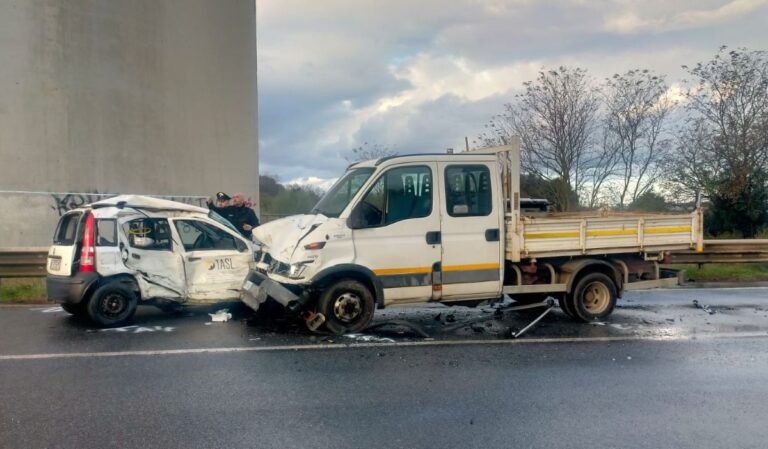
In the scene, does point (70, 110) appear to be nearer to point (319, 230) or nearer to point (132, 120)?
point (132, 120)

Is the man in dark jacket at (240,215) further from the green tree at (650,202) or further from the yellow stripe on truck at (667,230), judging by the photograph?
the green tree at (650,202)

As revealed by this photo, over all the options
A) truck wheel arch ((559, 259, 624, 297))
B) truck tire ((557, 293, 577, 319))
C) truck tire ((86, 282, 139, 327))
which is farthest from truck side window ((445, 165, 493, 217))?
truck tire ((86, 282, 139, 327))

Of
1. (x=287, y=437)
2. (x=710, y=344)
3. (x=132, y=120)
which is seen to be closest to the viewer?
(x=287, y=437)

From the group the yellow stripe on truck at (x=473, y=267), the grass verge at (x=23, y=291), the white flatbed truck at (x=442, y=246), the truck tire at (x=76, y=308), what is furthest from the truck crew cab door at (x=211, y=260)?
the grass verge at (x=23, y=291)

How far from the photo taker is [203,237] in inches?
333

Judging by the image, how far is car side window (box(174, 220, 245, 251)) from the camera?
27.3 feet

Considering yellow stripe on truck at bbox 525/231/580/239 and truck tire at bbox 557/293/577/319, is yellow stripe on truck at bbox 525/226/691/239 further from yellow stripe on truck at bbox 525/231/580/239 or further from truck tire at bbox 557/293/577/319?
truck tire at bbox 557/293/577/319

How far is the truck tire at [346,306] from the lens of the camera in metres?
7.09

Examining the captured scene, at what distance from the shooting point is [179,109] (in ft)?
64.5

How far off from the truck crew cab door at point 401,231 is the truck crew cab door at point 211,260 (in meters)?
2.19

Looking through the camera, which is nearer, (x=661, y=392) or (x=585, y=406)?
(x=585, y=406)

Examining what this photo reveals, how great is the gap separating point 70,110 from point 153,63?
10.5 ft

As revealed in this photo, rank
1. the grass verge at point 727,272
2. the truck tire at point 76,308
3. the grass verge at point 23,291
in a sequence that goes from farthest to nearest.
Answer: the grass verge at point 727,272 → the grass verge at point 23,291 → the truck tire at point 76,308

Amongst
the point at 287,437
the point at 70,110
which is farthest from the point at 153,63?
the point at 287,437
